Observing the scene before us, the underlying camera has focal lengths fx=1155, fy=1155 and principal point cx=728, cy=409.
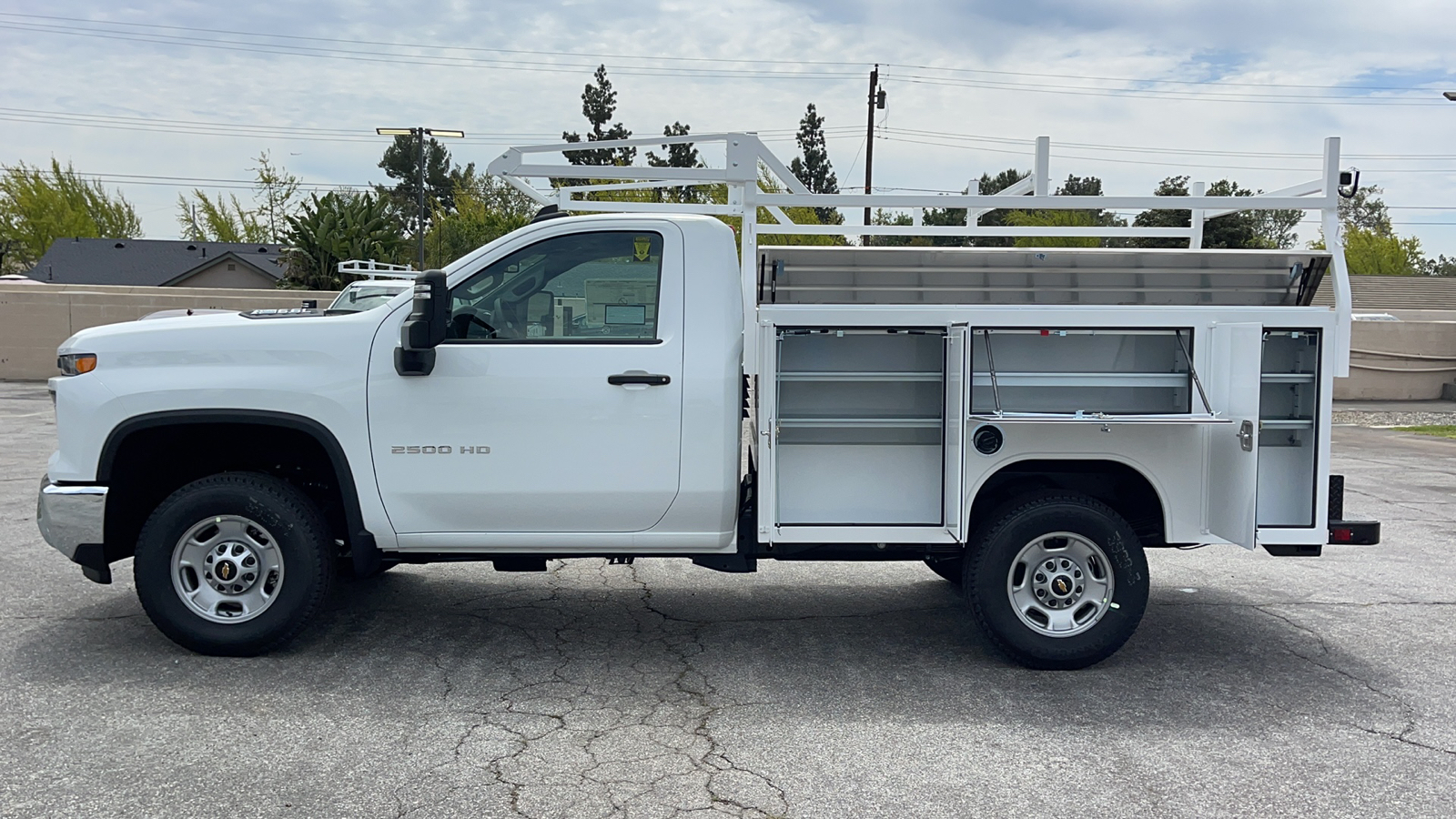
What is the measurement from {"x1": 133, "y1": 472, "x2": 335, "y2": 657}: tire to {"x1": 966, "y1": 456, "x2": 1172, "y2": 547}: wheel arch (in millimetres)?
3124

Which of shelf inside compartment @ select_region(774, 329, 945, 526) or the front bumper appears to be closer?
the front bumper

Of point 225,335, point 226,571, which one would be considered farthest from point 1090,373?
point 226,571

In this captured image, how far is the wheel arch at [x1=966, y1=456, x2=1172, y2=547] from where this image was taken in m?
5.51

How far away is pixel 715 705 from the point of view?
16.4ft

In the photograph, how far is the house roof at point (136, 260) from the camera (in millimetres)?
53125

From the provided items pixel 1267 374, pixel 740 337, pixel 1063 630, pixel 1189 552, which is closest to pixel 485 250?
pixel 740 337

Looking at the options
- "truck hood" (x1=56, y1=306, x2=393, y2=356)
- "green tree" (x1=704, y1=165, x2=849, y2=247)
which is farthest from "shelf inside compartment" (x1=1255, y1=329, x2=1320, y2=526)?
"truck hood" (x1=56, y1=306, x2=393, y2=356)

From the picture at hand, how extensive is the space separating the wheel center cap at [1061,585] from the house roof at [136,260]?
2053 inches

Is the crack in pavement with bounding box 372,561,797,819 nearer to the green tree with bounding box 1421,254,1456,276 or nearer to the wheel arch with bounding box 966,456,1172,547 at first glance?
the wheel arch with bounding box 966,456,1172,547

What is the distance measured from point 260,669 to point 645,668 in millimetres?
1768

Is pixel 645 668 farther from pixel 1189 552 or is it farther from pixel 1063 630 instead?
pixel 1189 552

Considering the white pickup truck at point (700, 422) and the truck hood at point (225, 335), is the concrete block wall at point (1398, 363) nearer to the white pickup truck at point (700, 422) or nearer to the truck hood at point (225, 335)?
the white pickup truck at point (700, 422)

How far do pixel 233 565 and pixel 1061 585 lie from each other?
389 centimetres

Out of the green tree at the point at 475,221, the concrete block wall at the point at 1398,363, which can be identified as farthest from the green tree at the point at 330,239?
the concrete block wall at the point at 1398,363
